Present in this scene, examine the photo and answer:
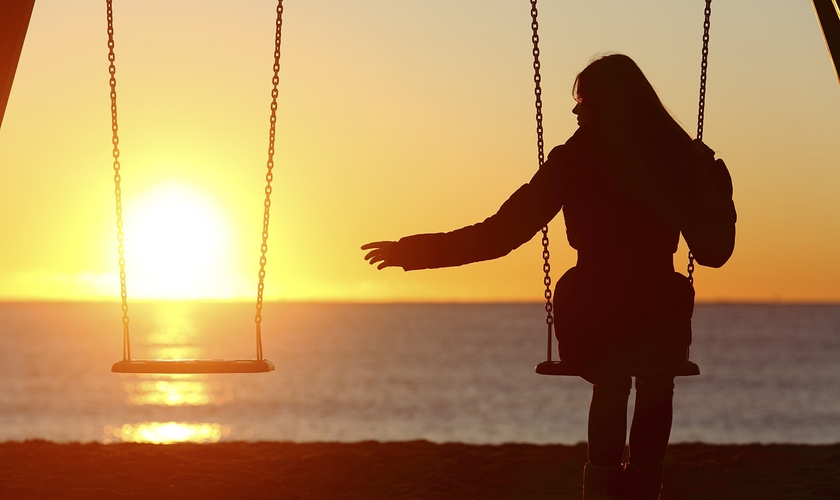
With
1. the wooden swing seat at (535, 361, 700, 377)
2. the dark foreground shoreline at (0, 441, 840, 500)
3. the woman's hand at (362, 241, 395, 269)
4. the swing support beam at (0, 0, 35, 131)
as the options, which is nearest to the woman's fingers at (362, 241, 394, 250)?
the woman's hand at (362, 241, 395, 269)

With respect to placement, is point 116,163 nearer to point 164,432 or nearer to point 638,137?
point 638,137

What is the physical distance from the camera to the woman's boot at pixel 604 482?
441 centimetres

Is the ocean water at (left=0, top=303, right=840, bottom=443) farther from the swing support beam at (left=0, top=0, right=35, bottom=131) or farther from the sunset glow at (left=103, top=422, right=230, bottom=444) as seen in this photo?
the swing support beam at (left=0, top=0, right=35, bottom=131)

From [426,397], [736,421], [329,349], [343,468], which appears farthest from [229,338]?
[343,468]

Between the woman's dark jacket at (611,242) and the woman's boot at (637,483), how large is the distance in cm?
45

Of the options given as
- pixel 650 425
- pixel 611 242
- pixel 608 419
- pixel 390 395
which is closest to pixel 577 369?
pixel 608 419

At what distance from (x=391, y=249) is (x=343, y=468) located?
4.04 metres

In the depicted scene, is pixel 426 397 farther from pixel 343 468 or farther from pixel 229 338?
pixel 229 338

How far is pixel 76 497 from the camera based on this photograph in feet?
22.5

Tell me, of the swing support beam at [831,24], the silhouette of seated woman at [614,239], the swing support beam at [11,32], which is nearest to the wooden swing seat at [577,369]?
the silhouette of seated woman at [614,239]

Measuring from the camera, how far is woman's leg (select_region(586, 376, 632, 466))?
433cm

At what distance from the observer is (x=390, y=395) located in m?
48.4

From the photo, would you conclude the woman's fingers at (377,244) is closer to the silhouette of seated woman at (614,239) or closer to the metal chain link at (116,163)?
the silhouette of seated woman at (614,239)

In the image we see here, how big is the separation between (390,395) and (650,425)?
4435 cm
